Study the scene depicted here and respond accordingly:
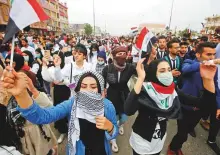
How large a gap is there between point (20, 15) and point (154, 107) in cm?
150

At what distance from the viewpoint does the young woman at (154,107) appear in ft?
6.23

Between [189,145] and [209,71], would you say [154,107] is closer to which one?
[209,71]

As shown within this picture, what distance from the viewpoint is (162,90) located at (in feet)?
6.33

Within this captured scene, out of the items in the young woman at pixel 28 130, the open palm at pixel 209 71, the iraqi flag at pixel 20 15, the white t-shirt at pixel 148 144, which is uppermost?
the iraqi flag at pixel 20 15

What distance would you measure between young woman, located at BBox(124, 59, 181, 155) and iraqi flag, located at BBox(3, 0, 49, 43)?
1106 millimetres

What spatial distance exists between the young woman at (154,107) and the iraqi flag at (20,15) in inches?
43.6

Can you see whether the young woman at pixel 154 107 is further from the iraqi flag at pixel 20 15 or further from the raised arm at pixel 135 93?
the iraqi flag at pixel 20 15

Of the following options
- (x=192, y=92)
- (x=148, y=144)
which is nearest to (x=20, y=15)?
(x=148, y=144)

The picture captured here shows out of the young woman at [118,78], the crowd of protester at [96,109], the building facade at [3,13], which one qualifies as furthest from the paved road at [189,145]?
the building facade at [3,13]

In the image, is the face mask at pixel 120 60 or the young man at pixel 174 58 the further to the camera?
the young man at pixel 174 58

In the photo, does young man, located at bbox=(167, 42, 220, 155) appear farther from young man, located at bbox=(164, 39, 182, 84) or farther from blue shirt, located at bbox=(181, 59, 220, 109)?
young man, located at bbox=(164, 39, 182, 84)

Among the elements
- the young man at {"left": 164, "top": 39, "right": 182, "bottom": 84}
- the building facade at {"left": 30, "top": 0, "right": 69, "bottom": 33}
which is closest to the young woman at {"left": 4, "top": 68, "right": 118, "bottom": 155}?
the young man at {"left": 164, "top": 39, "right": 182, "bottom": 84}

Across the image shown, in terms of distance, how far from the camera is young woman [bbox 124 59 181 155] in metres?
1.90

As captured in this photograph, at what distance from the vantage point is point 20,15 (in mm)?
1218
